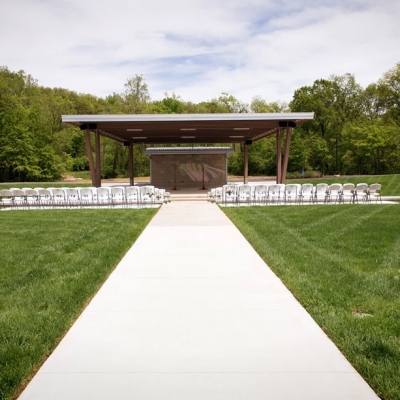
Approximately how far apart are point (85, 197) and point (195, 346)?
16.2 m

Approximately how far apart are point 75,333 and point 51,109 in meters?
55.8

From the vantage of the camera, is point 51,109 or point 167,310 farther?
point 51,109

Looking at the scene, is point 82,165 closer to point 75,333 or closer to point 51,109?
point 51,109

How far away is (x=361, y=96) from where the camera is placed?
193 ft

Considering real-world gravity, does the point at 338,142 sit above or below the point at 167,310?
above

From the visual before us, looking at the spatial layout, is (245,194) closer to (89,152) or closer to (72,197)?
(72,197)

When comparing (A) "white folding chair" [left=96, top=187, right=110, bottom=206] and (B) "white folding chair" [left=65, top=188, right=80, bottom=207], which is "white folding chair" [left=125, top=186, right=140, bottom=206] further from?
(B) "white folding chair" [left=65, top=188, right=80, bottom=207]

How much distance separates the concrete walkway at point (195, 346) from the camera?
3.27 m

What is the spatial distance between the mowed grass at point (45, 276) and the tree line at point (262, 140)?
3651 cm

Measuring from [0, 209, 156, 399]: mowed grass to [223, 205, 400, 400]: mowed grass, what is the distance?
2675mm

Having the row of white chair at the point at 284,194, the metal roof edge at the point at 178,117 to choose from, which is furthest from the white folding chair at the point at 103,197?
the row of white chair at the point at 284,194

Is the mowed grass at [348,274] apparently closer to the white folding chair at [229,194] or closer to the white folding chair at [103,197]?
the white folding chair at [229,194]

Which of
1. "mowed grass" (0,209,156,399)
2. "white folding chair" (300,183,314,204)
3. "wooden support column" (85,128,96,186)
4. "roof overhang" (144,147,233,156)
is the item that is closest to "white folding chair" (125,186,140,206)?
"wooden support column" (85,128,96,186)

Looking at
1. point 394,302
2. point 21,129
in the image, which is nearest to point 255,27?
point 394,302
